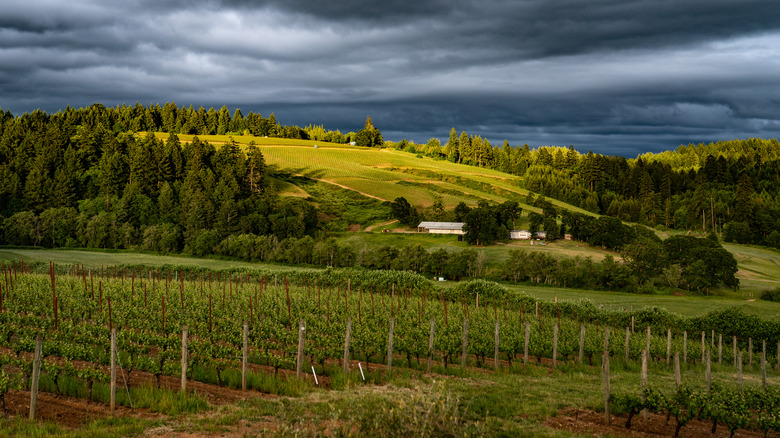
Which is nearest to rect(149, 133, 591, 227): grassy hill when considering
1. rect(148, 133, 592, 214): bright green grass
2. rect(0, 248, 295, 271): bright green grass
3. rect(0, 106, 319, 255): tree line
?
rect(148, 133, 592, 214): bright green grass

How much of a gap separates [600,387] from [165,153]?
10900 cm

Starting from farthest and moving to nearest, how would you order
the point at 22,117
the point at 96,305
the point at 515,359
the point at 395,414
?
the point at 22,117 < the point at 96,305 < the point at 515,359 < the point at 395,414

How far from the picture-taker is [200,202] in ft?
320

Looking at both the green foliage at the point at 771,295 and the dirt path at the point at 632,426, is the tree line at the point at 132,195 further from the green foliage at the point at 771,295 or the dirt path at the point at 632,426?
the dirt path at the point at 632,426

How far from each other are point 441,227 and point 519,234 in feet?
48.5

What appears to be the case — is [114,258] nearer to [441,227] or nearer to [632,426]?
[441,227]

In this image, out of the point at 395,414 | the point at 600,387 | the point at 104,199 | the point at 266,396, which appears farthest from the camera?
the point at 104,199

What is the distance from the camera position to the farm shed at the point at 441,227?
9900 cm

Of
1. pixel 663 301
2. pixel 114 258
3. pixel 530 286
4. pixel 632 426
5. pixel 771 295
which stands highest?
pixel 632 426

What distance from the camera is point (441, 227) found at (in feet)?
330

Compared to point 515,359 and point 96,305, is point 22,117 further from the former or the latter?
point 515,359

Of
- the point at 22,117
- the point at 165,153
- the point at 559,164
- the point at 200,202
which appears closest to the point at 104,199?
the point at 165,153

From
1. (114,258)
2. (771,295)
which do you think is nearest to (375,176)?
(114,258)

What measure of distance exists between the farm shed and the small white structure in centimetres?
968
